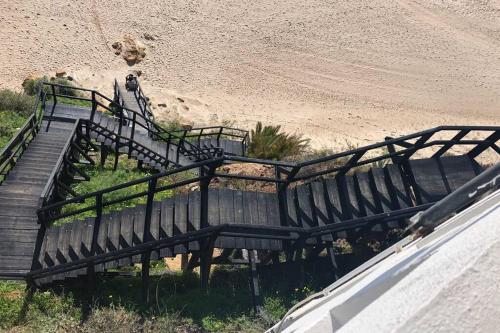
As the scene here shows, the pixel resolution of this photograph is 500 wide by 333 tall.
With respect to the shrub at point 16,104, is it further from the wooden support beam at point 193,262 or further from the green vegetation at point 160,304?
the wooden support beam at point 193,262

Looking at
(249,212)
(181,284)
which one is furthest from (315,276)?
(181,284)

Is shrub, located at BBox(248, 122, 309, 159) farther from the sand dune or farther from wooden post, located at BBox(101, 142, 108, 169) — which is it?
wooden post, located at BBox(101, 142, 108, 169)

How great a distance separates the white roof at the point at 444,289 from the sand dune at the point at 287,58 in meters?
16.2

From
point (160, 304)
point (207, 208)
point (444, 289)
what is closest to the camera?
point (444, 289)

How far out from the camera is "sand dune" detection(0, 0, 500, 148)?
2098 centimetres

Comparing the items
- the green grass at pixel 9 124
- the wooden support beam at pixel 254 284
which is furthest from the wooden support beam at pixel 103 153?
the wooden support beam at pixel 254 284

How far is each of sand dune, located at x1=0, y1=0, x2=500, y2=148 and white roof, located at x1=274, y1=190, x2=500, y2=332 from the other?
53.1ft

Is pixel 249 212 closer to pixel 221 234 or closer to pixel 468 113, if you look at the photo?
pixel 221 234

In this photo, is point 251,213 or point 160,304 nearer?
point 160,304

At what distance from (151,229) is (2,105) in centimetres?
980

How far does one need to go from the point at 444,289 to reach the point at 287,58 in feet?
73.8

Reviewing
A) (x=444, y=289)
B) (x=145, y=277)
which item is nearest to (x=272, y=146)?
(x=145, y=277)

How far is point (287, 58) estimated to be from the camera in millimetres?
24078

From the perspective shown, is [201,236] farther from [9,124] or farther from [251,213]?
[9,124]
